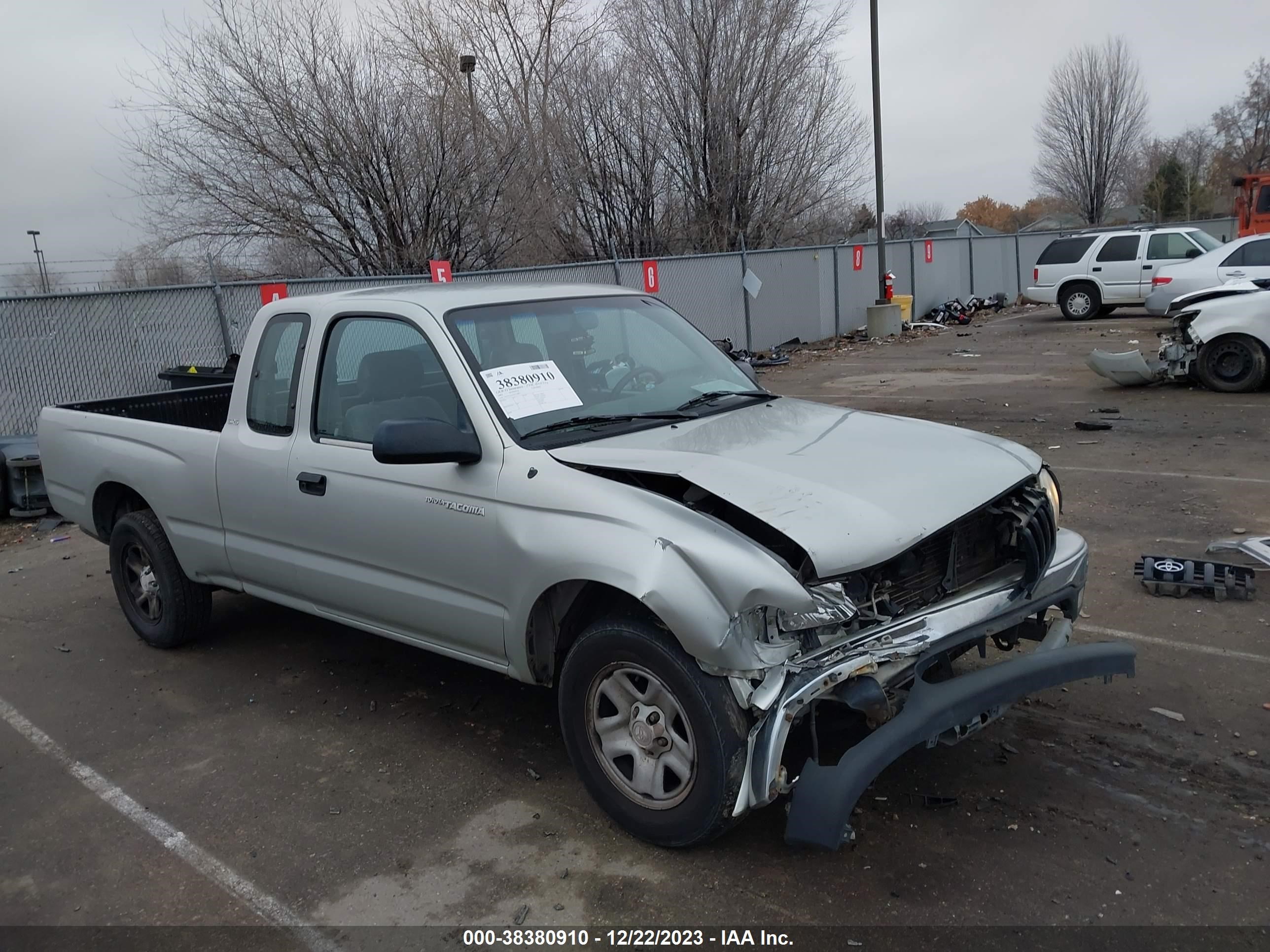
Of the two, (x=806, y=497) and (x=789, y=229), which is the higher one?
(x=789, y=229)

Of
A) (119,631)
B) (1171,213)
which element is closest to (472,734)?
(119,631)

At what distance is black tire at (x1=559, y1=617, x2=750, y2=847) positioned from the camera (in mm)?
3070

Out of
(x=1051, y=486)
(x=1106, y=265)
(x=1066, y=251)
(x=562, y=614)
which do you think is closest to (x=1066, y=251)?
(x=1066, y=251)

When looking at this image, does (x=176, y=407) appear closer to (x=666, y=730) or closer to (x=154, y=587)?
(x=154, y=587)

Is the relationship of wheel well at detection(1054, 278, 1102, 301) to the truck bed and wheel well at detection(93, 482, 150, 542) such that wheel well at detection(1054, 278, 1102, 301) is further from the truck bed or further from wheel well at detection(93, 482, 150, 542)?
wheel well at detection(93, 482, 150, 542)

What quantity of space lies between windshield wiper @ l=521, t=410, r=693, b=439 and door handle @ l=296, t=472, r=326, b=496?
109cm

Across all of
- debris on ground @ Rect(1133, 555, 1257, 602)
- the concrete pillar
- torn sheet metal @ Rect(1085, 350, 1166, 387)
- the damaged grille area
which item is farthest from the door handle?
the concrete pillar

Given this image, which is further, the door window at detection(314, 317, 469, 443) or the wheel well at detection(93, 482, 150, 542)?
the wheel well at detection(93, 482, 150, 542)

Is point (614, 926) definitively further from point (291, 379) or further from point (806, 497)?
point (291, 379)

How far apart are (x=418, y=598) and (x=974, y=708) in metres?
2.10

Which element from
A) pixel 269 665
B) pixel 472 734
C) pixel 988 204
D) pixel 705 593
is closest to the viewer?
pixel 705 593

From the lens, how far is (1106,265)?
2100cm

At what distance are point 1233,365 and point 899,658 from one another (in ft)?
34.7

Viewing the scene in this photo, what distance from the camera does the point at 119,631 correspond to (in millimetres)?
6137
